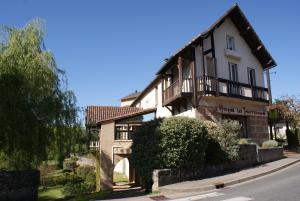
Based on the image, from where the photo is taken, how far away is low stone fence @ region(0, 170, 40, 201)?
14484 mm

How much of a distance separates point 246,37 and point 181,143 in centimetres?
1411

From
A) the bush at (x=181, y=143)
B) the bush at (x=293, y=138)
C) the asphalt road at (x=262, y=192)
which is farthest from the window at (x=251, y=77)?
the asphalt road at (x=262, y=192)

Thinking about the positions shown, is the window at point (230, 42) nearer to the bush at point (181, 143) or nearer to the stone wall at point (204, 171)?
the stone wall at point (204, 171)

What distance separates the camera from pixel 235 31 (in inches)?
945

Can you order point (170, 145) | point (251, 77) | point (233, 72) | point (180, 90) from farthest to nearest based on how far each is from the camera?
point (251, 77) < point (233, 72) < point (180, 90) < point (170, 145)

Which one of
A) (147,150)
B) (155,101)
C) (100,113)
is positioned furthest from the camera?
(155,101)

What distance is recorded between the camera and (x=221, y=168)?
642 inches

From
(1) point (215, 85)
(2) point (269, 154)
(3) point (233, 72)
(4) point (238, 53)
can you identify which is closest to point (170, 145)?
(1) point (215, 85)

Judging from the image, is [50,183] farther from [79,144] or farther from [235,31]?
[235,31]

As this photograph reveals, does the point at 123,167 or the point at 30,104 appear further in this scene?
the point at 123,167

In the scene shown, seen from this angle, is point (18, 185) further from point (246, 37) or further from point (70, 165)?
point (70, 165)

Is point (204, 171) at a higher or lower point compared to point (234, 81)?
lower

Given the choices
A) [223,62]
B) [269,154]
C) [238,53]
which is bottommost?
[269,154]

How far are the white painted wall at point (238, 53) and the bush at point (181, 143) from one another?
813cm
